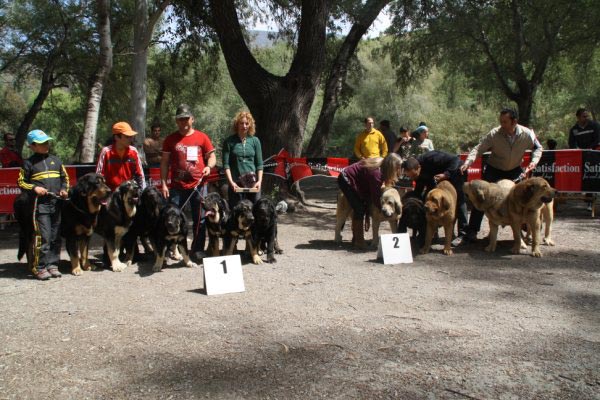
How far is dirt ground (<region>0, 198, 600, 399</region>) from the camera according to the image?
3.42 meters

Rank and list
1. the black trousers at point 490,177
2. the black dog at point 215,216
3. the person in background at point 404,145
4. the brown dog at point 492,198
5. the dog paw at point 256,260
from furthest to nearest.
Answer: the person in background at point 404,145 < the black trousers at point 490,177 < the brown dog at point 492,198 < the dog paw at point 256,260 < the black dog at point 215,216

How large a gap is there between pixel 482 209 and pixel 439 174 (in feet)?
2.95

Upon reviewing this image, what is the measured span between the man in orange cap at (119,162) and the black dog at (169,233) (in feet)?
2.35

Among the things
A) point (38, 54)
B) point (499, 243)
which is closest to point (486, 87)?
point (499, 243)

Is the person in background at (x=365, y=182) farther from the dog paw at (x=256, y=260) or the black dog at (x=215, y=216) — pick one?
the black dog at (x=215, y=216)

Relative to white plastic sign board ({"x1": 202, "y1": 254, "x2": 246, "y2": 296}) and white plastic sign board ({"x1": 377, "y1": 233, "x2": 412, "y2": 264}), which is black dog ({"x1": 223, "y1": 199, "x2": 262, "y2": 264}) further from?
white plastic sign board ({"x1": 377, "y1": 233, "x2": 412, "y2": 264})

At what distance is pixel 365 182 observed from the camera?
777 cm

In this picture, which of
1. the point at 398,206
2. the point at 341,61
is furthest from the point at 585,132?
the point at 341,61

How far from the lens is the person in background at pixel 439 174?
7816 mm

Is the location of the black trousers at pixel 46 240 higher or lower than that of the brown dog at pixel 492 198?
lower

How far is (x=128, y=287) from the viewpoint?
5980 millimetres

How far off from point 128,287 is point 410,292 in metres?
3.37

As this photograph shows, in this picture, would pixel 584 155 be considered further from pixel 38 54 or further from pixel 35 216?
pixel 38 54

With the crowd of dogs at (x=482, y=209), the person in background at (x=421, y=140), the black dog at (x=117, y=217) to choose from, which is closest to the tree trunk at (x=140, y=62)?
the black dog at (x=117, y=217)
